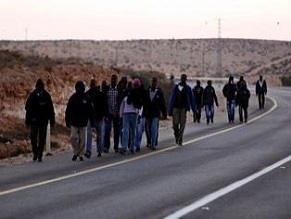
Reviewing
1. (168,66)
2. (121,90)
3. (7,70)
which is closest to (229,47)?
(168,66)

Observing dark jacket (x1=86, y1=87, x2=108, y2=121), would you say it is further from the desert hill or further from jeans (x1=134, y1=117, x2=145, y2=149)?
the desert hill

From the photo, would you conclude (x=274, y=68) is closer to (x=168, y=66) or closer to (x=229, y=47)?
(x=168, y=66)

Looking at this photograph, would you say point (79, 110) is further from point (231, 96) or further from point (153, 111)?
point (231, 96)

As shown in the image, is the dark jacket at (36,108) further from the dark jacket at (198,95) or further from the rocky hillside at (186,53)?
the rocky hillside at (186,53)

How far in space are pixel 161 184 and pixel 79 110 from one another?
4.61 meters

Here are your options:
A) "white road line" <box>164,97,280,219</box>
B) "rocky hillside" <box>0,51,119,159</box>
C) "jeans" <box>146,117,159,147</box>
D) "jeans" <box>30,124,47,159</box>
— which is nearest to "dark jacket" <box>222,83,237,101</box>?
"rocky hillside" <box>0,51,119,159</box>

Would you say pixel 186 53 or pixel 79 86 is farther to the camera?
pixel 186 53

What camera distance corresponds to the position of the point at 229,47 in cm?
16150

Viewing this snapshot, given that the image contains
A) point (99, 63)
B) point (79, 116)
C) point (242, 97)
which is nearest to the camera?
point (79, 116)

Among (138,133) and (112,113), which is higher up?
(112,113)

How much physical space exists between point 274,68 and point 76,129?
350ft

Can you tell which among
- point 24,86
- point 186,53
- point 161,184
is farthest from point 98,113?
point 186,53

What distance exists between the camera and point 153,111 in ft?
68.8

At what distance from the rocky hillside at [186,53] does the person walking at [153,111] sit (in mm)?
98663
